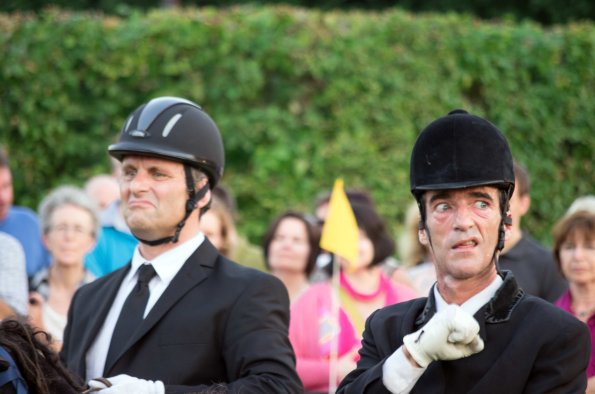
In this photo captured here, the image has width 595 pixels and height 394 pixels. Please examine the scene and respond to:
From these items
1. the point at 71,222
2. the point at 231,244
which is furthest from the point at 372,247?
the point at 71,222

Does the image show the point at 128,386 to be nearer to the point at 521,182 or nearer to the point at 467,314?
the point at 467,314

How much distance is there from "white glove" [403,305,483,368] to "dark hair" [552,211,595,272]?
345cm

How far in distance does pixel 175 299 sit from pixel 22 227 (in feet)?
14.0

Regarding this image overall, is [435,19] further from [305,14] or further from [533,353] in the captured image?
[533,353]

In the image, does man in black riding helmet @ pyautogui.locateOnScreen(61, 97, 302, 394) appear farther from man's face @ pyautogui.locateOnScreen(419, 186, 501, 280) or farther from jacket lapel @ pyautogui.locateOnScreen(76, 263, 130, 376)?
man's face @ pyautogui.locateOnScreen(419, 186, 501, 280)

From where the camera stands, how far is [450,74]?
12.3 meters

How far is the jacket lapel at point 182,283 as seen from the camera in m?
4.82

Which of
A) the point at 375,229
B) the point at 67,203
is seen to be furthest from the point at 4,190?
the point at 375,229

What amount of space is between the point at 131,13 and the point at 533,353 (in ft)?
27.8

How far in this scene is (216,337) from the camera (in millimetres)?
4824

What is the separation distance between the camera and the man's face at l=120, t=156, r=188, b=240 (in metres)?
5.05

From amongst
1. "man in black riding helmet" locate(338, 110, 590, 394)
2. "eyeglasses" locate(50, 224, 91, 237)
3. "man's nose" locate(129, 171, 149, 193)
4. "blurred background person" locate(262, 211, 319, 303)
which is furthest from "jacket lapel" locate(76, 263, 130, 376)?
"blurred background person" locate(262, 211, 319, 303)

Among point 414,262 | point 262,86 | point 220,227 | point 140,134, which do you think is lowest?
point 414,262

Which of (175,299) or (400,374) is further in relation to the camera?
(175,299)
